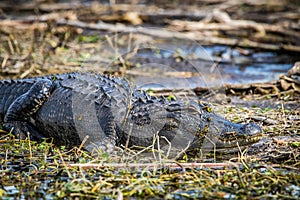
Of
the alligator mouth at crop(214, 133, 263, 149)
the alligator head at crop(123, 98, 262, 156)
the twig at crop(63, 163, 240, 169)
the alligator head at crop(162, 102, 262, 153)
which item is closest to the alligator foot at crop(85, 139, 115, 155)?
the alligator head at crop(123, 98, 262, 156)

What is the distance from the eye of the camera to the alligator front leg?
5.49m

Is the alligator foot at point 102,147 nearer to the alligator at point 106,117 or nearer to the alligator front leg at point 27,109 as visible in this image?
the alligator at point 106,117

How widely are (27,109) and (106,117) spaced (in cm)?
93

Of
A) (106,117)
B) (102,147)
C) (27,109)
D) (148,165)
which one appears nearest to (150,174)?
(148,165)

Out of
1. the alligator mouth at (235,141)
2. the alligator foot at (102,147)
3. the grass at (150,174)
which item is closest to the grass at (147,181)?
the grass at (150,174)

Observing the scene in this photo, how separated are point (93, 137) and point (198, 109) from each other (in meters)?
1.02

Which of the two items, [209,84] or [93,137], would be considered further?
[209,84]

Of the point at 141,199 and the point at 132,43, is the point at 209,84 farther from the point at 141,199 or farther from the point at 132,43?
the point at 141,199

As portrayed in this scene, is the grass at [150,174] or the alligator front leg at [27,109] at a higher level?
the alligator front leg at [27,109]

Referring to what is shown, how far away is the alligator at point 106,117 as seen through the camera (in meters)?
4.87

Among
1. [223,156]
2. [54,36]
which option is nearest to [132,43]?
[54,36]

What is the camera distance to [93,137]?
5148 millimetres

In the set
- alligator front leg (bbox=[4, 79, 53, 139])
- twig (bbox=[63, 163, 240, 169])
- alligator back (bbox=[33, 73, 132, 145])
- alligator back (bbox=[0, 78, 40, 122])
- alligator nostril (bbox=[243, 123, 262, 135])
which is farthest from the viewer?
alligator back (bbox=[0, 78, 40, 122])

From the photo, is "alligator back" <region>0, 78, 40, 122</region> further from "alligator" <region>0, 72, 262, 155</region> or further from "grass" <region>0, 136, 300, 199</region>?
"grass" <region>0, 136, 300, 199</region>
